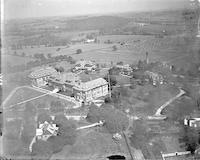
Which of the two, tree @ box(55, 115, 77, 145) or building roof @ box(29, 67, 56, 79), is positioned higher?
building roof @ box(29, 67, 56, 79)

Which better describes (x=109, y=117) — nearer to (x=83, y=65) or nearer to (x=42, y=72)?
(x=83, y=65)

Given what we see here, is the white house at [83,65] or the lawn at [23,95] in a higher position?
the white house at [83,65]

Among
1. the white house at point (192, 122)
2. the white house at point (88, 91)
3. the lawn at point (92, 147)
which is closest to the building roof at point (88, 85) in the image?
the white house at point (88, 91)

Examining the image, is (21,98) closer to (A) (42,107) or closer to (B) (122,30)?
(A) (42,107)

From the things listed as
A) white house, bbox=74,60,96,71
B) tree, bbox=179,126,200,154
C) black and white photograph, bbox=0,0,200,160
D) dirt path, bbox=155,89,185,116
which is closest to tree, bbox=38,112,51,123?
black and white photograph, bbox=0,0,200,160

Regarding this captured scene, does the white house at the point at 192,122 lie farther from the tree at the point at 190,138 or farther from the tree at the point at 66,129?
the tree at the point at 66,129

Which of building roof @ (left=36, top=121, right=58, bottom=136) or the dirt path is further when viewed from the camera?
the dirt path

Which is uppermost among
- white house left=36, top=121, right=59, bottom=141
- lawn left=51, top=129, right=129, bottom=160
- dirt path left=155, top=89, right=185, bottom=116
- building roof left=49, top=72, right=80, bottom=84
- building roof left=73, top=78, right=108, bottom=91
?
building roof left=49, top=72, right=80, bottom=84

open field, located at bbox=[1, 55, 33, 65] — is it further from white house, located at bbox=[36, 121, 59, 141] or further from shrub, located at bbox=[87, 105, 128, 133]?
shrub, located at bbox=[87, 105, 128, 133]
